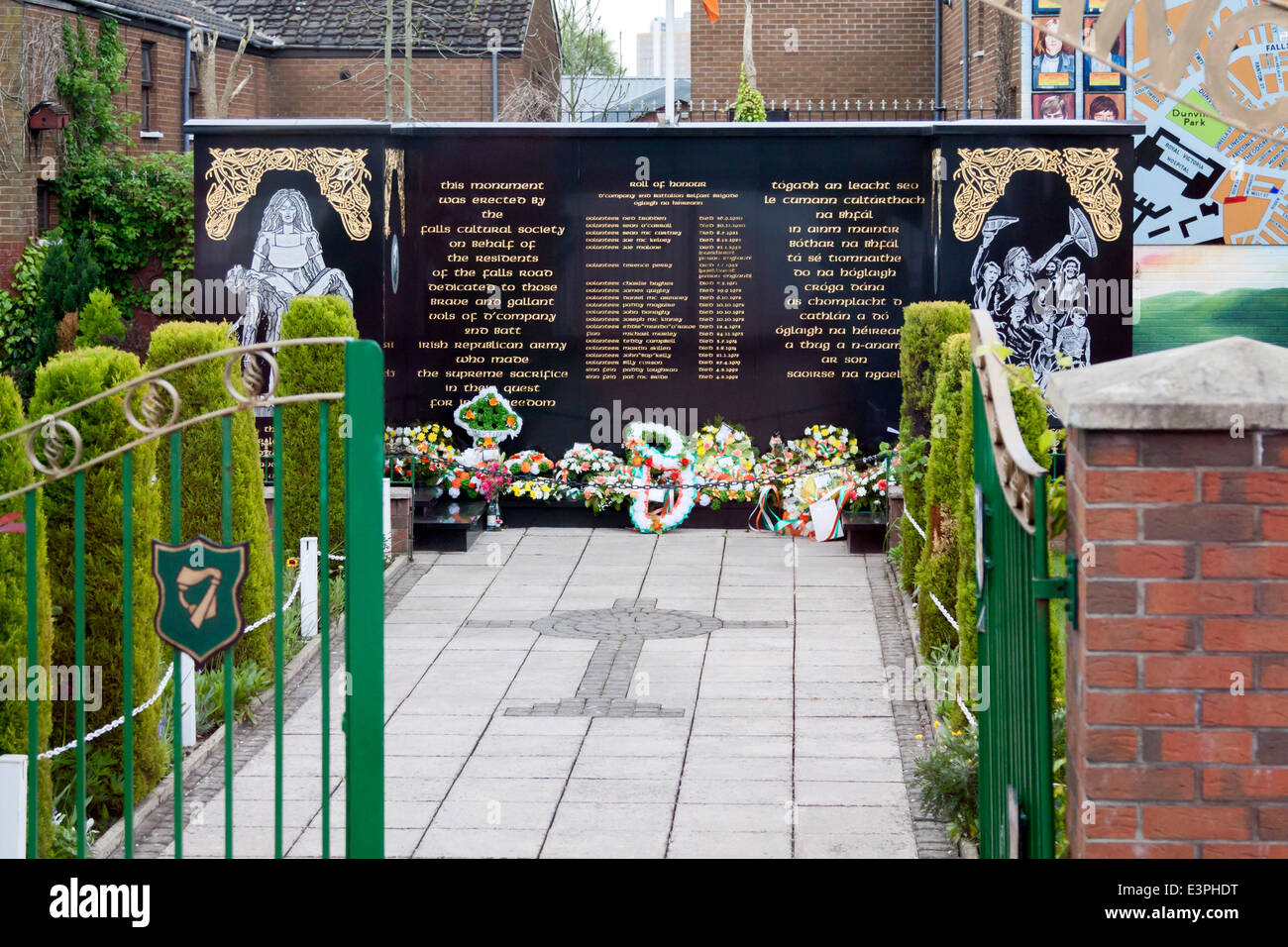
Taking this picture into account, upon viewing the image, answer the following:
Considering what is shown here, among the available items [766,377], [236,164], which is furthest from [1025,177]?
[236,164]

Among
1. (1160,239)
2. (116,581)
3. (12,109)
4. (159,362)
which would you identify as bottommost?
(116,581)

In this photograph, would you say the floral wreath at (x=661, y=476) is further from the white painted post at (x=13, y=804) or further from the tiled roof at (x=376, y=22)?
the tiled roof at (x=376, y=22)

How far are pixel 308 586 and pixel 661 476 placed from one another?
5.19 metres

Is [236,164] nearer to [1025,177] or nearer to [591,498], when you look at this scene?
[591,498]

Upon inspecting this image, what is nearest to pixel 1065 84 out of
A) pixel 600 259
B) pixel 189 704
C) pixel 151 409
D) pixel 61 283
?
pixel 600 259

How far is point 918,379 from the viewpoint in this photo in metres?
12.1

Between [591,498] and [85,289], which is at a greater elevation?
[85,289]

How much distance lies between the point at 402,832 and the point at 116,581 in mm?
1707

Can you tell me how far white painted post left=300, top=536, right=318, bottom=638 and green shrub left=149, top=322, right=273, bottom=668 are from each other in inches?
39.8

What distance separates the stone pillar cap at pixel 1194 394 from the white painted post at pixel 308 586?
7798mm

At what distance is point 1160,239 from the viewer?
22.5m

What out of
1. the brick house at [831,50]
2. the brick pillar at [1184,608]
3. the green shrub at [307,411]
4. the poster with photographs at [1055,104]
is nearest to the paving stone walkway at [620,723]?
the green shrub at [307,411]

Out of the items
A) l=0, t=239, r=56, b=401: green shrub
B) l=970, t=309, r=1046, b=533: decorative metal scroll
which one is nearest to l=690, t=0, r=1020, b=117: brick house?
l=0, t=239, r=56, b=401: green shrub

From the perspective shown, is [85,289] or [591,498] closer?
[591,498]
